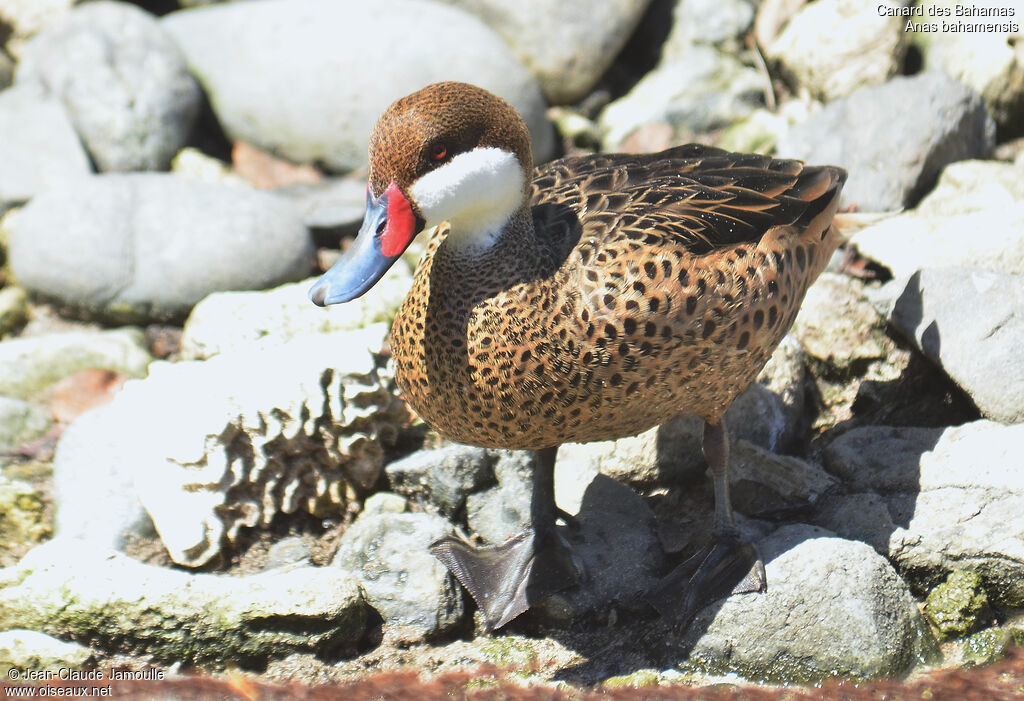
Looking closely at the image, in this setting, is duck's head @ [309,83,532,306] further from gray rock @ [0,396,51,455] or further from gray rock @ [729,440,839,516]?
gray rock @ [0,396,51,455]

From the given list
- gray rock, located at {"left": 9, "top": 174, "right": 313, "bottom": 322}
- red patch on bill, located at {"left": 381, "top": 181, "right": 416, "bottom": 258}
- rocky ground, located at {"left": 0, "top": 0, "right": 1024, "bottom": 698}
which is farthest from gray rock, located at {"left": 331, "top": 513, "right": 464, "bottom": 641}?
gray rock, located at {"left": 9, "top": 174, "right": 313, "bottom": 322}

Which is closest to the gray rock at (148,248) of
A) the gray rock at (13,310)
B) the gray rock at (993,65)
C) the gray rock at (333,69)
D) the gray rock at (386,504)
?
the gray rock at (13,310)

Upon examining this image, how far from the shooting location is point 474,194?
3094 millimetres

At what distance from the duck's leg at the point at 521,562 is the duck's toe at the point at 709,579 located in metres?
0.33

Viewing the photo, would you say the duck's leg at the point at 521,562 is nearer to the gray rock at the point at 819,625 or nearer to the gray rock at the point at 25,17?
the gray rock at the point at 819,625

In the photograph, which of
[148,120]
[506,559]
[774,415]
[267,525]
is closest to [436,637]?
[506,559]

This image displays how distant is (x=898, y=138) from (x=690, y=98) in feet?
4.72

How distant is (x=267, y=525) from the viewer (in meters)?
4.23

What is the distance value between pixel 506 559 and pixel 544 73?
3.70 m

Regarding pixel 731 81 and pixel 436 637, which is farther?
pixel 731 81

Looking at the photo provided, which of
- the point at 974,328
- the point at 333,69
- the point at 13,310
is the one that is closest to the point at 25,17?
the point at 333,69

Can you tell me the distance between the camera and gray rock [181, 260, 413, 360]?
16.1 feet

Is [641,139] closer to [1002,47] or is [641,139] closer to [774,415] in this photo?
[1002,47]

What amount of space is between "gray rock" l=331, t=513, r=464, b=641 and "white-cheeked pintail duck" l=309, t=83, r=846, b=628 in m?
0.19
